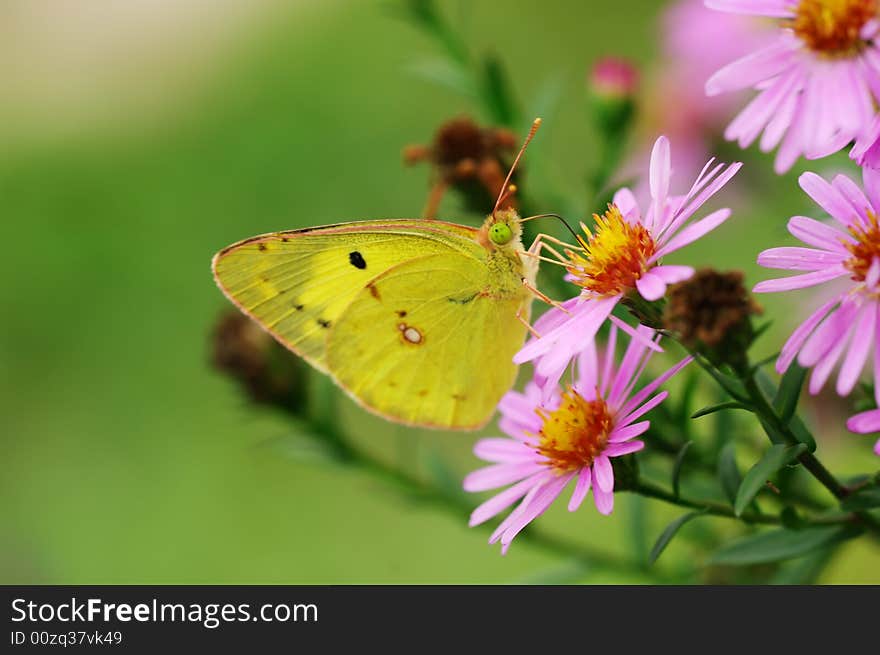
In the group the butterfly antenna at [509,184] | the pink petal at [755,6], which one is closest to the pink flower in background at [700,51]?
the butterfly antenna at [509,184]

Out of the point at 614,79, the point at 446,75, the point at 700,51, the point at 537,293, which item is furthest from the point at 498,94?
the point at 700,51

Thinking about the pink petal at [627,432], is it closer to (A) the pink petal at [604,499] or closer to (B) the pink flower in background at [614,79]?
(A) the pink petal at [604,499]

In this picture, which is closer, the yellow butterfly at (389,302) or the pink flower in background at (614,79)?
the yellow butterfly at (389,302)

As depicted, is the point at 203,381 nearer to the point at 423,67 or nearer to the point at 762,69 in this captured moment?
the point at 423,67

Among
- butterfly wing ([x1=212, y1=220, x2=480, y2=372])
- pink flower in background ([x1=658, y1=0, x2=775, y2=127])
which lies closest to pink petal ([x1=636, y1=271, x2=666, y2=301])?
butterfly wing ([x1=212, y1=220, x2=480, y2=372])
